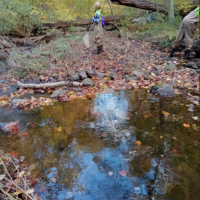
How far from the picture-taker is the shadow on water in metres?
1.91

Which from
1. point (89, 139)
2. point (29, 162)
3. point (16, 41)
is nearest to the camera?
point (29, 162)

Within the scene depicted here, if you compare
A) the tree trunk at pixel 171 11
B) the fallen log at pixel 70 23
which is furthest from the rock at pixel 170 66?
the fallen log at pixel 70 23

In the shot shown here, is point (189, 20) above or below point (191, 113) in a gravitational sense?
above

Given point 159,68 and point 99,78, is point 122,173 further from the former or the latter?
point 159,68

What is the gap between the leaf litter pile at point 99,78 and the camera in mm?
2490

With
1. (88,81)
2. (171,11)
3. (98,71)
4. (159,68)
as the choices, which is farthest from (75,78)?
(171,11)

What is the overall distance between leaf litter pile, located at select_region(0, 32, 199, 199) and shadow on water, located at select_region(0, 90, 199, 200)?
0.62 feet

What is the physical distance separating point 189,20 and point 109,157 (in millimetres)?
5535

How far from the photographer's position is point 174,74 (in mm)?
5203

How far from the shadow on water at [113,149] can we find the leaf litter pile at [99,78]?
0.19 m

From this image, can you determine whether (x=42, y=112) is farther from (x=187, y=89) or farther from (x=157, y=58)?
(x=157, y=58)

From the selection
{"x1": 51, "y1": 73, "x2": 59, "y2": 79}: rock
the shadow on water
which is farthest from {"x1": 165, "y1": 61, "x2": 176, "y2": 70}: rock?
{"x1": 51, "y1": 73, "x2": 59, "y2": 79}: rock

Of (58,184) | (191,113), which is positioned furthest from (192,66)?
(58,184)

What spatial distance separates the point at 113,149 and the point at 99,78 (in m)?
3.51
